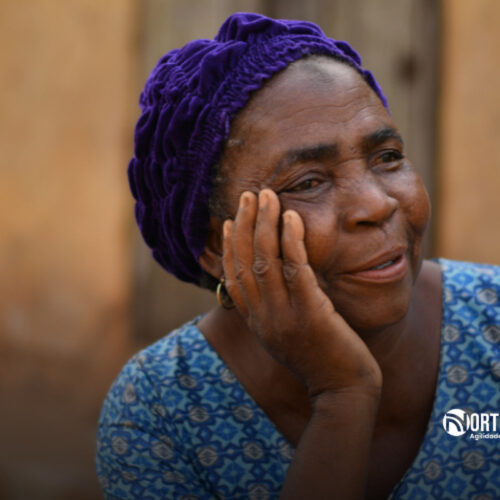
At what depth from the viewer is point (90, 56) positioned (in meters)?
5.46

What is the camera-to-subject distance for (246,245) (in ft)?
7.27

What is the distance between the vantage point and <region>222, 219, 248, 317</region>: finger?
7.41ft

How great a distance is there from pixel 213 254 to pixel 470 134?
2.81 meters

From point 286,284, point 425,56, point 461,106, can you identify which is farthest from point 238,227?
point 425,56

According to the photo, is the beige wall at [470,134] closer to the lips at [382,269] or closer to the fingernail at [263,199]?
the lips at [382,269]

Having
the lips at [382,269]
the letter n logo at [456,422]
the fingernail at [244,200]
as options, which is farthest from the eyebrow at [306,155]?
the letter n logo at [456,422]

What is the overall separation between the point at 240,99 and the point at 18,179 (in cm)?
395

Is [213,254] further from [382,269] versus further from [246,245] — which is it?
[382,269]

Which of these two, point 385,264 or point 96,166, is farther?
point 96,166

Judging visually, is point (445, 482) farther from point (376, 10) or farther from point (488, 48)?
point (376, 10)

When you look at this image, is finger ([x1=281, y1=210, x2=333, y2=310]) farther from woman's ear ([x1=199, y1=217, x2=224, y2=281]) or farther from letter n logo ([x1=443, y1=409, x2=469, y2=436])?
letter n logo ([x1=443, y1=409, x2=469, y2=436])

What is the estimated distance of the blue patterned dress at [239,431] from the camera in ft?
7.92

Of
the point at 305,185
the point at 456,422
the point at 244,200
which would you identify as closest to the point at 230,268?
the point at 244,200

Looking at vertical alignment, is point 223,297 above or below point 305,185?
below
